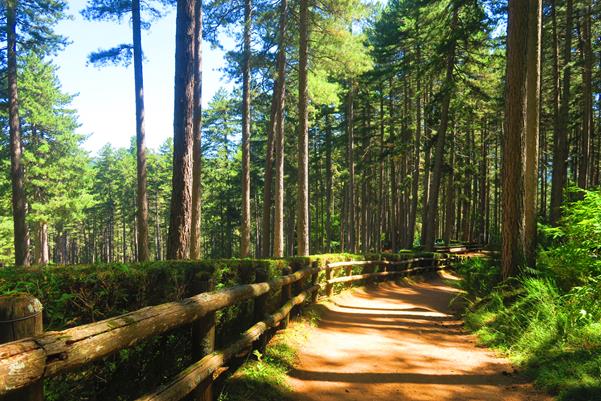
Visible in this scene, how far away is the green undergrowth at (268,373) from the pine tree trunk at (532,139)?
5667mm

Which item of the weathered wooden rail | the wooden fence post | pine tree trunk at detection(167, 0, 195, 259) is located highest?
pine tree trunk at detection(167, 0, 195, 259)

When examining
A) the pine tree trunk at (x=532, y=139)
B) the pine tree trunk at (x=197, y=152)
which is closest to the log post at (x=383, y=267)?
the pine tree trunk at (x=197, y=152)

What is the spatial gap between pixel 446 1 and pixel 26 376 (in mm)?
25395

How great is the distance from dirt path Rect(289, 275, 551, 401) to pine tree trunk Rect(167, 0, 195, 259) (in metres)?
3.88

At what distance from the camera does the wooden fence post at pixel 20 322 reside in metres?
1.75

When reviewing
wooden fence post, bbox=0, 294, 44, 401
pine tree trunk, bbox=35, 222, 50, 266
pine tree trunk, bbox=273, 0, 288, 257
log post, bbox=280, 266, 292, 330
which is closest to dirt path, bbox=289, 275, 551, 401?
log post, bbox=280, 266, 292, 330

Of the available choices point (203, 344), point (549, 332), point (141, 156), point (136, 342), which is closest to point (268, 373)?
point (203, 344)

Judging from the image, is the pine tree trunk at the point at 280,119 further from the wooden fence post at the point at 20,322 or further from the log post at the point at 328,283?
the wooden fence post at the point at 20,322

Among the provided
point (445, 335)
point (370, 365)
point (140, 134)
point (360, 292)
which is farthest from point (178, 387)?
point (140, 134)

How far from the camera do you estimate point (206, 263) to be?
6.13 m

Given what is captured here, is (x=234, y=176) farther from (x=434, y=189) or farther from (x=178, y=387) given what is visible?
(x=178, y=387)

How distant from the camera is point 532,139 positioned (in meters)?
10.1

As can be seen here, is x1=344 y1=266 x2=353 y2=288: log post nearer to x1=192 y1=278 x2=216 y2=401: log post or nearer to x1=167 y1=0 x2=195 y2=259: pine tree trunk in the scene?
x1=167 y1=0 x2=195 y2=259: pine tree trunk

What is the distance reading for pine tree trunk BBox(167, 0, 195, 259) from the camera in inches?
381
